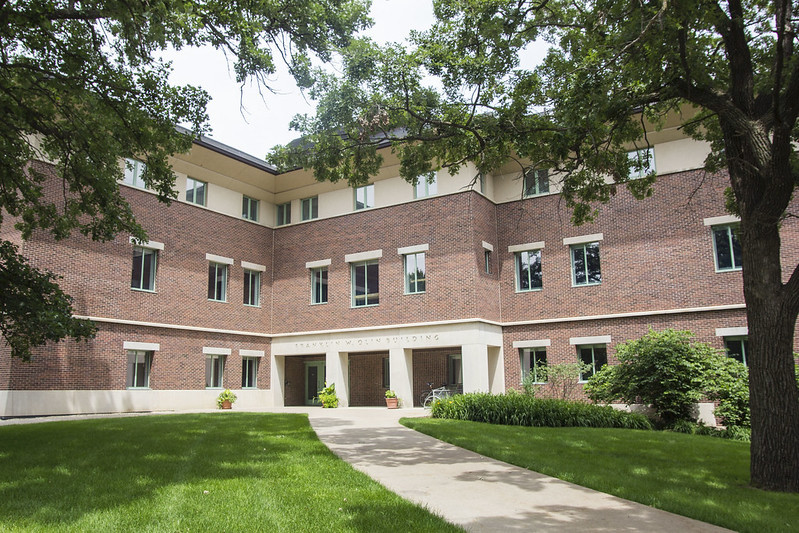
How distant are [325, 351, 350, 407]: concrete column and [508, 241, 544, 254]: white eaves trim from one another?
8.32m

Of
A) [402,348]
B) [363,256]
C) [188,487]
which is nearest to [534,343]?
[402,348]

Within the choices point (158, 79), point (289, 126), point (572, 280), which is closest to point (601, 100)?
point (289, 126)

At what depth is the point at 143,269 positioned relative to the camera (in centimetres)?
2255

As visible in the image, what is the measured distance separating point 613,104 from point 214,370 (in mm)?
20055

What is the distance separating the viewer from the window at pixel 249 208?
89.2ft

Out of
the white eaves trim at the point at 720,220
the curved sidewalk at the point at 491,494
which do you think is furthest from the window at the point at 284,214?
the curved sidewalk at the point at 491,494

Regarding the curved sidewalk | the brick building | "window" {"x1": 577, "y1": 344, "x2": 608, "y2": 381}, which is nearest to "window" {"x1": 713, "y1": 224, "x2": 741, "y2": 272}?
the brick building

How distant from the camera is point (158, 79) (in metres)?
11.3

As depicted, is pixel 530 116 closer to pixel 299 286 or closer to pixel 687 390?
pixel 687 390

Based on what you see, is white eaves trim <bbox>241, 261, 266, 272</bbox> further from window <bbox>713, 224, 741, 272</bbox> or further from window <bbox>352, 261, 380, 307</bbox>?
window <bbox>713, 224, 741, 272</bbox>

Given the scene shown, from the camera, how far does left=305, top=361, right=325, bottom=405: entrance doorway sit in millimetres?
29297

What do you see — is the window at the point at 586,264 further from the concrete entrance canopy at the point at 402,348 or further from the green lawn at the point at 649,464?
→ the green lawn at the point at 649,464

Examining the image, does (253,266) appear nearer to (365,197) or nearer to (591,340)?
(365,197)

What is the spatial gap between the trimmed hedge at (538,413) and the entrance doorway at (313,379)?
13.3 meters
